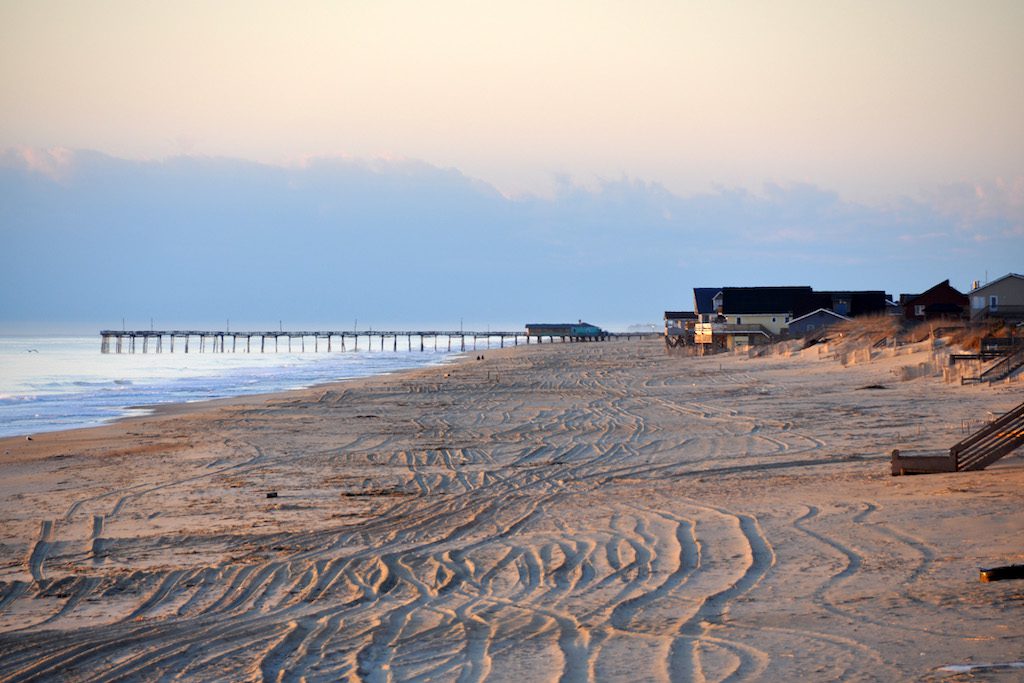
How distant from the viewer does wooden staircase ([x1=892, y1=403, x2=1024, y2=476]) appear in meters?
13.2

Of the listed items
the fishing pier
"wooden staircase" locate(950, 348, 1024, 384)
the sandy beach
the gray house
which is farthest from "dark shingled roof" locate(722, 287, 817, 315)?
the fishing pier

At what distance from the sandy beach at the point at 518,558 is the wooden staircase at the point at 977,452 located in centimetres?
28

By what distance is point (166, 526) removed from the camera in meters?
12.2

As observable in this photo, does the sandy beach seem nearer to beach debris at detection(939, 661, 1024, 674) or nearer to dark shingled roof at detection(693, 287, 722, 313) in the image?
beach debris at detection(939, 661, 1024, 674)

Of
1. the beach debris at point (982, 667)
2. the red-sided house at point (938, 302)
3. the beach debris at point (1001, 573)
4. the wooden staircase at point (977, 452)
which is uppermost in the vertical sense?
the red-sided house at point (938, 302)

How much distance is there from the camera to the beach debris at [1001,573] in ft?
25.5

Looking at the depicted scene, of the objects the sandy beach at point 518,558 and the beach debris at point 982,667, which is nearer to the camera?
the beach debris at point 982,667

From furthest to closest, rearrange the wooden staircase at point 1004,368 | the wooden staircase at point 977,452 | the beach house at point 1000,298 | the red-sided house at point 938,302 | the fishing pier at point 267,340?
the fishing pier at point 267,340, the red-sided house at point 938,302, the beach house at point 1000,298, the wooden staircase at point 1004,368, the wooden staircase at point 977,452

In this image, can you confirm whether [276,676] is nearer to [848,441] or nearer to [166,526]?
[166,526]

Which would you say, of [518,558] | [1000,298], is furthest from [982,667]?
[1000,298]

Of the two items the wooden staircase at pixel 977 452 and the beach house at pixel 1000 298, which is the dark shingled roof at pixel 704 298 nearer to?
the beach house at pixel 1000 298

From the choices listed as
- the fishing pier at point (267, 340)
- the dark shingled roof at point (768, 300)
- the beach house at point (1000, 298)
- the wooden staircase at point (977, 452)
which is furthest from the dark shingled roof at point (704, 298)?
the wooden staircase at point (977, 452)

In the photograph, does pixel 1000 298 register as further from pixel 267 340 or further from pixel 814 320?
pixel 267 340

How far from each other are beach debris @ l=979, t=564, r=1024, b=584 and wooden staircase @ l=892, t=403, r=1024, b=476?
18.4 feet
